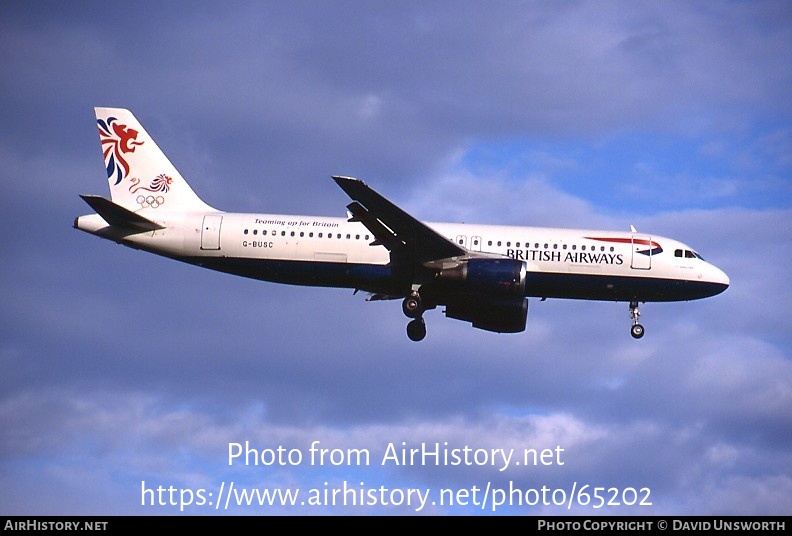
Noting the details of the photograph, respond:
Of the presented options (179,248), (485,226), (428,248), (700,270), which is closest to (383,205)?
(428,248)

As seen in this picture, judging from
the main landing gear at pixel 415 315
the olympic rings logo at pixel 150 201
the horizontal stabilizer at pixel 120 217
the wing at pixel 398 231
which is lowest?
the main landing gear at pixel 415 315

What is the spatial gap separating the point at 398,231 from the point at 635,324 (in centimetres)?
991

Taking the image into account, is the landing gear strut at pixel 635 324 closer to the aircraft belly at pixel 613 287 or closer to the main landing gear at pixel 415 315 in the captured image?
the aircraft belly at pixel 613 287

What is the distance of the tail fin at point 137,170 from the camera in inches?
1887

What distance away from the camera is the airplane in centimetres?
4512

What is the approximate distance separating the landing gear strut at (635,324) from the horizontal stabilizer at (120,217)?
17.7m

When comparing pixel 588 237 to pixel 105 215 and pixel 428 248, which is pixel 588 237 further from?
pixel 105 215

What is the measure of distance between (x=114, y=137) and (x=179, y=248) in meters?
6.54

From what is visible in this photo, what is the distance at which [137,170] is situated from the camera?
4891cm

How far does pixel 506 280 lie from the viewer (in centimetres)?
4272

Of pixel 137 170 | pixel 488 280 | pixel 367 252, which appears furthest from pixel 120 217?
pixel 488 280

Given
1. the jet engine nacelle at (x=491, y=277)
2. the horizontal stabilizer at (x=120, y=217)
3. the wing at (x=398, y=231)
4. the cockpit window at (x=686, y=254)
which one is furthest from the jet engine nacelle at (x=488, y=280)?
the horizontal stabilizer at (x=120, y=217)
